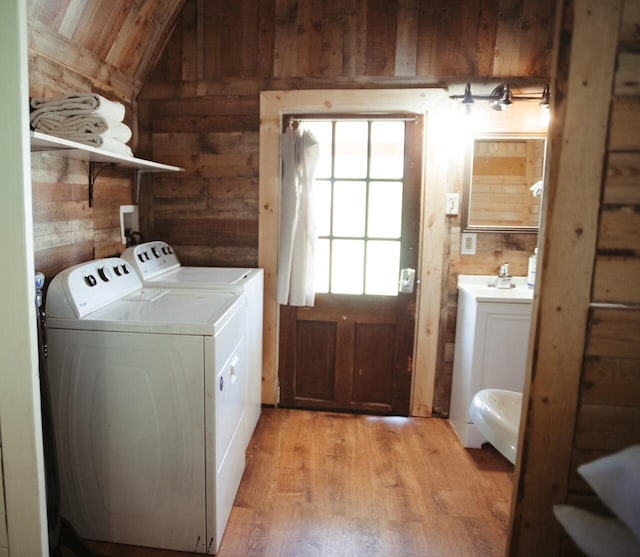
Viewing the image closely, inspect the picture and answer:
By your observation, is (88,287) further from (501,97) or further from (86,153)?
(501,97)

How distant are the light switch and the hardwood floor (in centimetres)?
130

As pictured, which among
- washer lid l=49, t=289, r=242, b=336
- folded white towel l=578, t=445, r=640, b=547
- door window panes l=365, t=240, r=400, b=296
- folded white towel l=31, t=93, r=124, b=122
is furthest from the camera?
door window panes l=365, t=240, r=400, b=296

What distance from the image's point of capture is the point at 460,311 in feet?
8.76

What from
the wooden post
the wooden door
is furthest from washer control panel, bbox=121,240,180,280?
the wooden post

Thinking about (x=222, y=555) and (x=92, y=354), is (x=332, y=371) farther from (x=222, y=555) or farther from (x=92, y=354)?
(x=92, y=354)

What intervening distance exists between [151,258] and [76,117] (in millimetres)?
890

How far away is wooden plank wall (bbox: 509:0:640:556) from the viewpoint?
0.92m

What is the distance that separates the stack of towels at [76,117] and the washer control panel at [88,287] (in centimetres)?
51

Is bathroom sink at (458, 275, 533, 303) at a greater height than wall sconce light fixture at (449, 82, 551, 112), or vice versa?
wall sconce light fixture at (449, 82, 551, 112)

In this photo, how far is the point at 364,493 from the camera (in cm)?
207

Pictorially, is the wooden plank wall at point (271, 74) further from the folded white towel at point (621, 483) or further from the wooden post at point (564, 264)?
the folded white towel at point (621, 483)

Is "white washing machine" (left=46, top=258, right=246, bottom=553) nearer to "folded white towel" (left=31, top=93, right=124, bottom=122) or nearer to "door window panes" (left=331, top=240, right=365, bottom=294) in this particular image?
"folded white towel" (left=31, top=93, right=124, bottom=122)

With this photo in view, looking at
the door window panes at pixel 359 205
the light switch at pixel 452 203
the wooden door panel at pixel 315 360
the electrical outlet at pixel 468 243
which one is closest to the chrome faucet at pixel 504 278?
the electrical outlet at pixel 468 243

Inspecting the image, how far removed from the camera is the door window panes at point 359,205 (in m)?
2.64
